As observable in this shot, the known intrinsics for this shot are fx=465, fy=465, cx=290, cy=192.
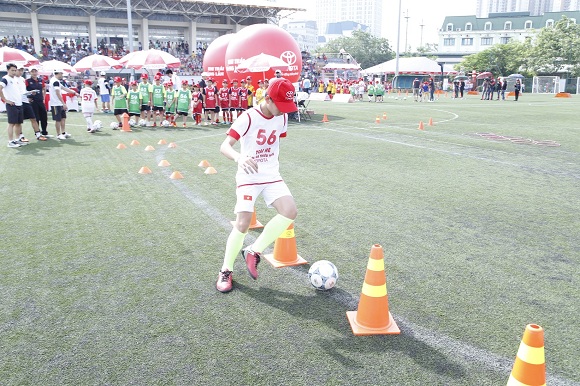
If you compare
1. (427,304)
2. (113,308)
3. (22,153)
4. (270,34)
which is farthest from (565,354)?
(270,34)

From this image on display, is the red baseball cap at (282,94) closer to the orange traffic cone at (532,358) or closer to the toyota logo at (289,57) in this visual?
the orange traffic cone at (532,358)

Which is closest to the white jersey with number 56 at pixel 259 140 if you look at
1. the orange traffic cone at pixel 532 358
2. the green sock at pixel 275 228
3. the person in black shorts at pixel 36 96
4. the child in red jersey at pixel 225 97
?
the green sock at pixel 275 228

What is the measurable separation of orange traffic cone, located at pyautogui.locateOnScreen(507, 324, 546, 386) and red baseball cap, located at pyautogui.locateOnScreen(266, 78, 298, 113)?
2.49m

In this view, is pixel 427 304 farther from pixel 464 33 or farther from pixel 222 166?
pixel 464 33

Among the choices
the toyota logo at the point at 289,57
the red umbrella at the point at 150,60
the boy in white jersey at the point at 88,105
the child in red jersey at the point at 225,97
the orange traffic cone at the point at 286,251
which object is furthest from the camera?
the red umbrella at the point at 150,60

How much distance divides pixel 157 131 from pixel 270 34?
302 inches

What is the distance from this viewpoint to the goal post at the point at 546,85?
5469cm

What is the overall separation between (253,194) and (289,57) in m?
18.3

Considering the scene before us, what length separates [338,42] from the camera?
11619cm

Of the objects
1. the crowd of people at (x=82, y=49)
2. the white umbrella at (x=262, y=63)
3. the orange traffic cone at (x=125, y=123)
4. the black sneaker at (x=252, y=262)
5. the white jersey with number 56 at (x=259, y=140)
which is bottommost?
the black sneaker at (x=252, y=262)

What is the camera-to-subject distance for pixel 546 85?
5572 cm

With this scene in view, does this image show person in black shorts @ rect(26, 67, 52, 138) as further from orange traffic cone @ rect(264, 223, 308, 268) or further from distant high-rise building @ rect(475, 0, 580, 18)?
distant high-rise building @ rect(475, 0, 580, 18)

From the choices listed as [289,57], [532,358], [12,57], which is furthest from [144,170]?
[12,57]

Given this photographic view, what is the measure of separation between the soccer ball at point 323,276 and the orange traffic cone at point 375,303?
63 cm
